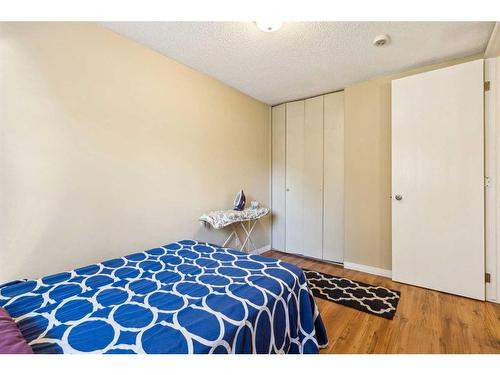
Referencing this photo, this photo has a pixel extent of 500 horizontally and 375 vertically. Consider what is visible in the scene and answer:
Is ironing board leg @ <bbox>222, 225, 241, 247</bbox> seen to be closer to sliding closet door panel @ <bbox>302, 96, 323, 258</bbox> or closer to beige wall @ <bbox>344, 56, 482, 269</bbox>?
sliding closet door panel @ <bbox>302, 96, 323, 258</bbox>

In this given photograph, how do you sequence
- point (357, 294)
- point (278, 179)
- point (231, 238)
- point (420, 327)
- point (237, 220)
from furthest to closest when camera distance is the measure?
1. point (278, 179)
2. point (231, 238)
3. point (237, 220)
4. point (357, 294)
5. point (420, 327)

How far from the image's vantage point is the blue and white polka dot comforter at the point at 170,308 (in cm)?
87

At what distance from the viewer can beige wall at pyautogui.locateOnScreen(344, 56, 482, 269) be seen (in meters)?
2.65

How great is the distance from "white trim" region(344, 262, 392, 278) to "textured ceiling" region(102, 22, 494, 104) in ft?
7.50

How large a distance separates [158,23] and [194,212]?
5.80 ft

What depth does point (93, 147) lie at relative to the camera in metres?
1.76

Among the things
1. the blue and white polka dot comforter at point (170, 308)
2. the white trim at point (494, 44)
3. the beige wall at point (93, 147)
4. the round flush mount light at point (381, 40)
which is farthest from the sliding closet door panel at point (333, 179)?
the blue and white polka dot comforter at point (170, 308)

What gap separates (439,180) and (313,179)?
4.71 feet

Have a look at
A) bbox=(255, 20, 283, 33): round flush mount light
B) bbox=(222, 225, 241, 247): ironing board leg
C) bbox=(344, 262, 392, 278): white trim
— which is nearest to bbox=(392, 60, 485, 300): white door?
bbox=(344, 262, 392, 278): white trim

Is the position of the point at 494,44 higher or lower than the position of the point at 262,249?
higher

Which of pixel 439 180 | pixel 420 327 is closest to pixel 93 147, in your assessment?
pixel 420 327

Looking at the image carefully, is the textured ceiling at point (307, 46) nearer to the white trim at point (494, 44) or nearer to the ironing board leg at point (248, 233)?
the white trim at point (494, 44)

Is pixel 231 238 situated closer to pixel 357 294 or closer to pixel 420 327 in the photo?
pixel 357 294

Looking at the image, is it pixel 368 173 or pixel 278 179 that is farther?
pixel 278 179
